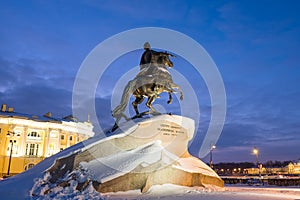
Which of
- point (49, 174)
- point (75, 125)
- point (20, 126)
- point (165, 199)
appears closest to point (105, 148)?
point (49, 174)

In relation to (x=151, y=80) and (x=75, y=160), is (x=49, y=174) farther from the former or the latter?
(x=151, y=80)

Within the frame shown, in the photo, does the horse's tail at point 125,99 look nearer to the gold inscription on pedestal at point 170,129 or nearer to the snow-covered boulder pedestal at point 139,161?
the snow-covered boulder pedestal at point 139,161

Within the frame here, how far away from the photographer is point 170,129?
50.1 feet

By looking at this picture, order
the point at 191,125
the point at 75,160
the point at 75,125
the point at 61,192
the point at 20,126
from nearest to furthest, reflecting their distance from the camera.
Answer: the point at 61,192
the point at 75,160
the point at 191,125
the point at 20,126
the point at 75,125

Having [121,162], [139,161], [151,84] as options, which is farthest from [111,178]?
[151,84]

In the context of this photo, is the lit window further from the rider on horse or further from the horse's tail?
the rider on horse

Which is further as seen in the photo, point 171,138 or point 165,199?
point 171,138

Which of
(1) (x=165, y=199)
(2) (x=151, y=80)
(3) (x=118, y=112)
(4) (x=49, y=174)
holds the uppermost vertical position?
(2) (x=151, y=80)

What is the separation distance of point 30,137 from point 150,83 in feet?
151

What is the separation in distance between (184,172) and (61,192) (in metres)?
5.93

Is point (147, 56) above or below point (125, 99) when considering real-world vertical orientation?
above

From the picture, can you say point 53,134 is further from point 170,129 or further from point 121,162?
point 121,162

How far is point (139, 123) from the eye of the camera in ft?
47.5

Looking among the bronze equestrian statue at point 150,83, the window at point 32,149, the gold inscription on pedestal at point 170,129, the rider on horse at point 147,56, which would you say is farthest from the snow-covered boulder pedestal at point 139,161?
the window at point 32,149
